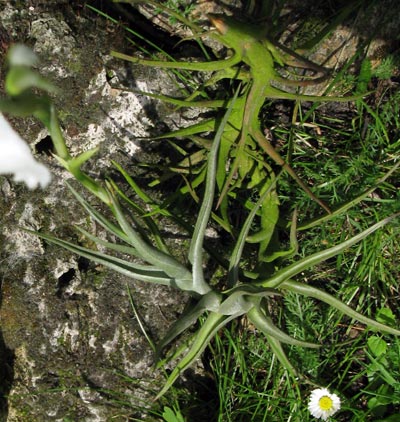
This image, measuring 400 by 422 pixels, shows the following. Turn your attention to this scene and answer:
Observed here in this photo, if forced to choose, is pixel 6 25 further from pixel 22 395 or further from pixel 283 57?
pixel 22 395

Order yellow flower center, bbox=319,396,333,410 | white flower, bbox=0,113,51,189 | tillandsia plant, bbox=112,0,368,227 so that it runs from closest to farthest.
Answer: white flower, bbox=0,113,51,189 < tillandsia plant, bbox=112,0,368,227 < yellow flower center, bbox=319,396,333,410

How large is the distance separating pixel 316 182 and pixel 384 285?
0.38m

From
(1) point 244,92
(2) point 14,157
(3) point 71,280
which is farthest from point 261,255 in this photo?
(2) point 14,157

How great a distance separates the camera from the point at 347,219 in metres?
1.62

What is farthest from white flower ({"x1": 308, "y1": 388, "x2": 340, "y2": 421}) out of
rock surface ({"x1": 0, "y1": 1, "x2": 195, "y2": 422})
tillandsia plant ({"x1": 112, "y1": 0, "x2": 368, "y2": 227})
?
tillandsia plant ({"x1": 112, "y1": 0, "x2": 368, "y2": 227})

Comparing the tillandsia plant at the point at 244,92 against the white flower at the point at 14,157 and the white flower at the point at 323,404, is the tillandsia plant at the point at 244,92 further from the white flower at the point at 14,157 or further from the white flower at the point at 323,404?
the white flower at the point at 323,404

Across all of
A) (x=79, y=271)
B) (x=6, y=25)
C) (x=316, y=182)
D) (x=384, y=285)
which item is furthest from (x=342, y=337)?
(x=6, y=25)

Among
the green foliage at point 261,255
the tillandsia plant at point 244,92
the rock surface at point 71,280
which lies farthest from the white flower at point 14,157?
the rock surface at point 71,280

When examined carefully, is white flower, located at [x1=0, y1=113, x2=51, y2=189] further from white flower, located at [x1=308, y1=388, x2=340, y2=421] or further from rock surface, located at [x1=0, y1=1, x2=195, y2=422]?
white flower, located at [x1=308, y1=388, x2=340, y2=421]

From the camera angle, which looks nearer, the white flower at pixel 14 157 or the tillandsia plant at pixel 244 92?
the white flower at pixel 14 157

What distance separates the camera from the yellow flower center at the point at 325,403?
157 cm

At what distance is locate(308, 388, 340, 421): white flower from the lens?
1.57m

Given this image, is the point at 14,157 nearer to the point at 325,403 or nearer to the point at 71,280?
the point at 71,280

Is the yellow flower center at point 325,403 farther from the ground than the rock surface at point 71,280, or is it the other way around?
the rock surface at point 71,280
